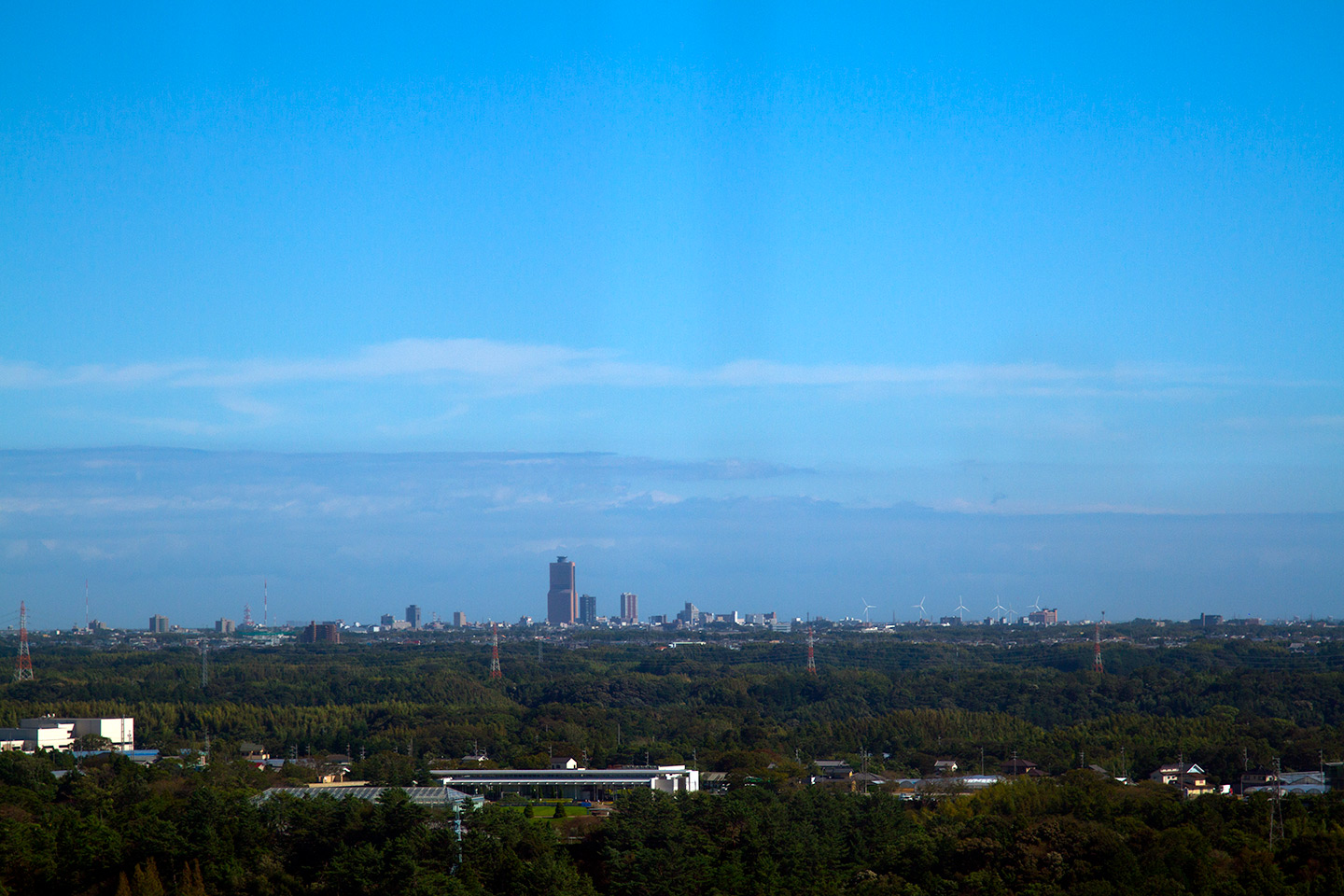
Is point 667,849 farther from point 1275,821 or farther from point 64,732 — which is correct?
point 64,732

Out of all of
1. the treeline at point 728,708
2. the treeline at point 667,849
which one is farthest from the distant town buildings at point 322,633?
the treeline at point 667,849

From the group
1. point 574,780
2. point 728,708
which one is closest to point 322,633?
point 728,708

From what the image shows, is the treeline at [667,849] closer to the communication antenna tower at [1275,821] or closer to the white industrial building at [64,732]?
the communication antenna tower at [1275,821]

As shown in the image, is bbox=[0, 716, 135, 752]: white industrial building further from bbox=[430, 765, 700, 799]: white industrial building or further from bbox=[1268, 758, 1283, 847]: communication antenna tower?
bbox=[1268, 758, 1283, 847]: communication antenna tower

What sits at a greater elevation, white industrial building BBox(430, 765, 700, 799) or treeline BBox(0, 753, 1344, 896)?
treeline BBox(0, 753, 1344, 896)

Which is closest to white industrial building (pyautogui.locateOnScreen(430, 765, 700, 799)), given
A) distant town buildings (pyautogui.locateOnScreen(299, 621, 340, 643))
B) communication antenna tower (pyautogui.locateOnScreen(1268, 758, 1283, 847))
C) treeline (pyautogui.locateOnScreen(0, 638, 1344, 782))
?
treeline (pyautogui.locateOnScreen(0, 638, 1344, 782))

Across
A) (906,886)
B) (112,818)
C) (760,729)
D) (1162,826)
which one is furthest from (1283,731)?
(112,818)

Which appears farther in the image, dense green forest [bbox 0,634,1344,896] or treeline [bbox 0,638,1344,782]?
treeline [bbox 0,638,1344,782]
